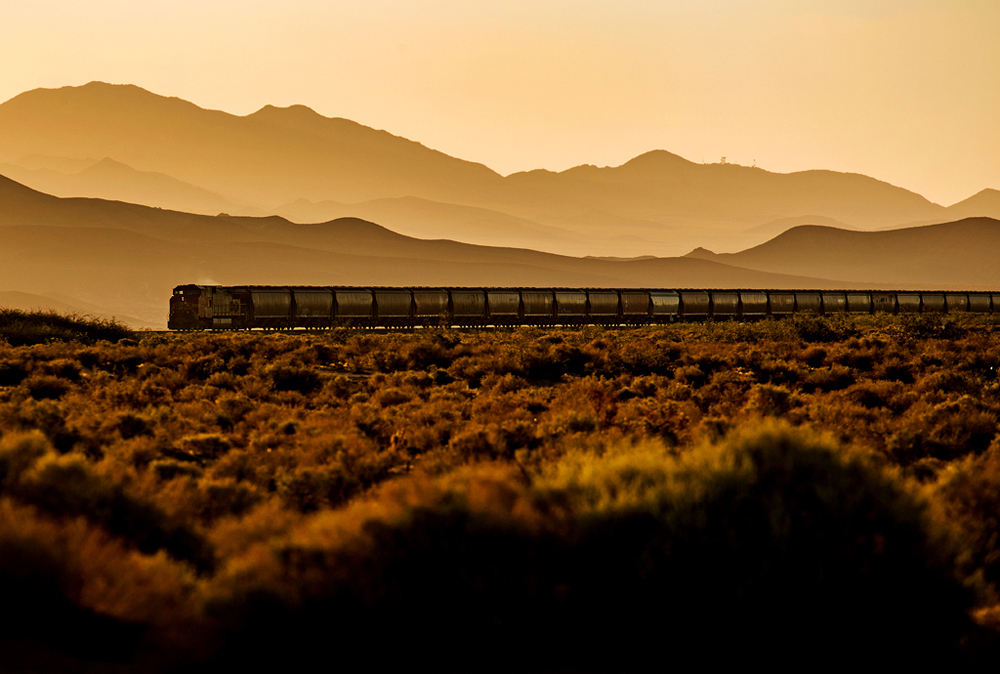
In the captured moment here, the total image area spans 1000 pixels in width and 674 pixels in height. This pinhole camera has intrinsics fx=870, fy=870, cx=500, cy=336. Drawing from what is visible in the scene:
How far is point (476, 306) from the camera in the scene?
5138cm

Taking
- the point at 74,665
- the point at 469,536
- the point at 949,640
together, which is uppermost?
the point at 469,536

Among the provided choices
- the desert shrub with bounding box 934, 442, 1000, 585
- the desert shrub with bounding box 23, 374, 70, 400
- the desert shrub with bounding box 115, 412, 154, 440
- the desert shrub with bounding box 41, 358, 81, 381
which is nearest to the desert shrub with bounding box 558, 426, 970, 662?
the desert shrub with bounding box 934, 442, 1000, 585

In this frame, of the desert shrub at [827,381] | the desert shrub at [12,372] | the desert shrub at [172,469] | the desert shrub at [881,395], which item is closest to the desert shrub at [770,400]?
the desert shrub at [881,395]

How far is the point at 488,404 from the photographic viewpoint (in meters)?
18.9

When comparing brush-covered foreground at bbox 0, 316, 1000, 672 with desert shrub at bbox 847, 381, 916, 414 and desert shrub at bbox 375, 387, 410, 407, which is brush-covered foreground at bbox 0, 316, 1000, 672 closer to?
desert shrub at bbox 847, 381, 916, 414

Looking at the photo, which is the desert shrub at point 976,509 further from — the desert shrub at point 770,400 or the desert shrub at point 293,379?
the desert shrub at point 293,379

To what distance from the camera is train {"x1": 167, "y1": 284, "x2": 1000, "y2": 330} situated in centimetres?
4528

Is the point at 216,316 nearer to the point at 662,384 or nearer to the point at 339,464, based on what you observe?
the point at 662,384

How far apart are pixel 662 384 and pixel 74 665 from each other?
687 inches

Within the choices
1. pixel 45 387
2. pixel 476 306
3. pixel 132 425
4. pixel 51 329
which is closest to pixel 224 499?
pixel 132 425

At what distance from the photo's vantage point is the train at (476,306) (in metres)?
45.3

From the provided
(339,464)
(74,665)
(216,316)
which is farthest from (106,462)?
(216,316)

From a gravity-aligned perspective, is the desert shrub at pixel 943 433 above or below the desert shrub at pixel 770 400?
below

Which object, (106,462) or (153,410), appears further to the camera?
(153,410)
